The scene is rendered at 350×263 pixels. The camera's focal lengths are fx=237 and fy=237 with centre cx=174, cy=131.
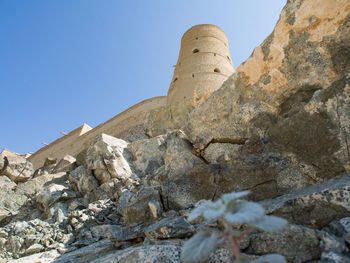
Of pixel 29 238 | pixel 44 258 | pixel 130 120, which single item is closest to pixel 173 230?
pixel 44 258

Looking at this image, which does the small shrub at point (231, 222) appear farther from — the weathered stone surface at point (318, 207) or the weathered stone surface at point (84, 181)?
the weathered stone surface at point (84, 181)

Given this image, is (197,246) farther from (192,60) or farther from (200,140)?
(192,60)

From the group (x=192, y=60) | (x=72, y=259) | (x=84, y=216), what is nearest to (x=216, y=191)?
(x=72, y=259)

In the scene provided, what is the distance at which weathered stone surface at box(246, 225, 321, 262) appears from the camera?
107 centimetres

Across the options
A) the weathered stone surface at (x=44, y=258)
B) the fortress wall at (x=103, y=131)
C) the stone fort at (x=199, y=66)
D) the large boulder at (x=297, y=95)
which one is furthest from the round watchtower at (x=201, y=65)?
the weathered stone surface at (x=44, y=258)

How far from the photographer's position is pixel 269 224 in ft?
2.42

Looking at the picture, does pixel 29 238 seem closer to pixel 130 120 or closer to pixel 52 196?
pixel 52 196

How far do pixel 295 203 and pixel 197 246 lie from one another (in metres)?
0.86

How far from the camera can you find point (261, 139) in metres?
2.13

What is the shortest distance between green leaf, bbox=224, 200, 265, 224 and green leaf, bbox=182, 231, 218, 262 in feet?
0.31

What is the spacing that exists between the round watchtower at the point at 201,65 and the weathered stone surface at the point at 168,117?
0.95 ft

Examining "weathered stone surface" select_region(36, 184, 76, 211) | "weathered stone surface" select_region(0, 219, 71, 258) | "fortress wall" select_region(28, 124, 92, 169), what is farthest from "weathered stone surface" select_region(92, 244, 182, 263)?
"fortress wall" select_region(28, 124, 92, 169)

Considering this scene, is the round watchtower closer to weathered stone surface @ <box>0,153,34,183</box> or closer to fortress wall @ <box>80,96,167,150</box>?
fortress wall @ <box>80,96,167,150</box>

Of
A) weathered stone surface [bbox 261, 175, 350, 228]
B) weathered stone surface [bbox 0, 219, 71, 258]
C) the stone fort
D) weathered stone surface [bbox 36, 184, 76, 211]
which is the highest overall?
the stone fort
